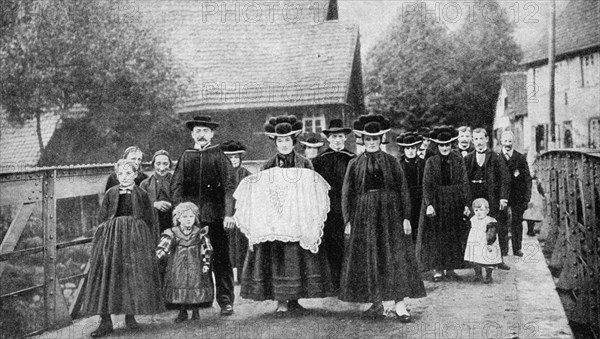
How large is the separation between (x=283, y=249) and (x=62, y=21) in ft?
34.1

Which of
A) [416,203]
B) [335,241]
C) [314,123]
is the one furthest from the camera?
[314,123]

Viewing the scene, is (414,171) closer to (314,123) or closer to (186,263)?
(186,263)

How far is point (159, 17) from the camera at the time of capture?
1780 cm

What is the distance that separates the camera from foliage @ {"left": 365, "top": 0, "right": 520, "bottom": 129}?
15.6 metres

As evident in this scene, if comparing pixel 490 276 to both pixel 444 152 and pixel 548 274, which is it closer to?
pixel 548 274

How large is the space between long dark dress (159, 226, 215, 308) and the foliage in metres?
9.34

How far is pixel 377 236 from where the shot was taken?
5223 mm

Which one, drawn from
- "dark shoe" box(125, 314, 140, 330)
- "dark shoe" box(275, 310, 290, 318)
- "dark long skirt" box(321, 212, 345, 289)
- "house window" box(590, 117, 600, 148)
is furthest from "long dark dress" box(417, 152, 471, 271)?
"house window" box(590, 117, 600, 148)

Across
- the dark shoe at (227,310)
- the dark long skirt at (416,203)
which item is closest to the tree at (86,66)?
the dark long skirt at (416,203)

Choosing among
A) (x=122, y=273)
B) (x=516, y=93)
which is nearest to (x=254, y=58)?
(x=122, y=273)

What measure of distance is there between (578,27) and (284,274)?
1474 cm

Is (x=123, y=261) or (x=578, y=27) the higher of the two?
(x=578, y=27)

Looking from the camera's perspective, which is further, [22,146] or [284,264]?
[22,146]

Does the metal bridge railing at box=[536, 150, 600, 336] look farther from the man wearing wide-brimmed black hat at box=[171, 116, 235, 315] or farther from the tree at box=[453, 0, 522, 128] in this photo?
the tree at box=[453, 0, 522, 128]
